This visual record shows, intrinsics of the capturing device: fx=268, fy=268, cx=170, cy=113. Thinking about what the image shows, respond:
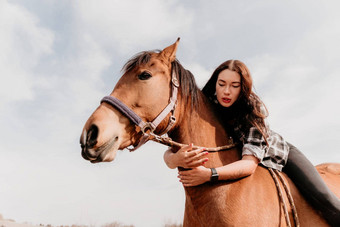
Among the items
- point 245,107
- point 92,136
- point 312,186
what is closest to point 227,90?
point 245,107

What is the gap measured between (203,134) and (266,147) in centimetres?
72

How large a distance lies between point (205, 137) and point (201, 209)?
774mm

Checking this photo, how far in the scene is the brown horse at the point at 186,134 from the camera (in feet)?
8.50

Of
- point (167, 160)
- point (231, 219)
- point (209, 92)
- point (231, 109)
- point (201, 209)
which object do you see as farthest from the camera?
point (209, 92)

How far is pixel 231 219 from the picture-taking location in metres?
2.55

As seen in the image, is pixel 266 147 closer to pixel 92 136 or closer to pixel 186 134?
pixel 186 134

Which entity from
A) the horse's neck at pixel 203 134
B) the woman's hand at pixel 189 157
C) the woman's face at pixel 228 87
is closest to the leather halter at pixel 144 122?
the horse's neck at pixel 203 134

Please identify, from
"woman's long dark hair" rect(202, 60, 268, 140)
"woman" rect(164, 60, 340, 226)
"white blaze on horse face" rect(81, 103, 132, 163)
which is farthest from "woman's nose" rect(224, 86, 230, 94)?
"white blaze on horse face" rect(81, 103, 132, 163)

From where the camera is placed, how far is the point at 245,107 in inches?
128

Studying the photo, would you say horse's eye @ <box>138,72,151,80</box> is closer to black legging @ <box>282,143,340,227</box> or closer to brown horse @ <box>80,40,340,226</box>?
brown horse @ <box>80,40,340,226</box>

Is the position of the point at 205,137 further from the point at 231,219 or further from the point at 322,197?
A: the point at 322,197

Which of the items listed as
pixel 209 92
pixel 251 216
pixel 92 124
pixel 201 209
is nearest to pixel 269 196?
pixel 251 216

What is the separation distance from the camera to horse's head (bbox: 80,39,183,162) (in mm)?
2561

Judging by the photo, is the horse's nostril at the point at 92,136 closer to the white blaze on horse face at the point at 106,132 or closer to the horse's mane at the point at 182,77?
the white blaze on horse face at the point at 106,132
